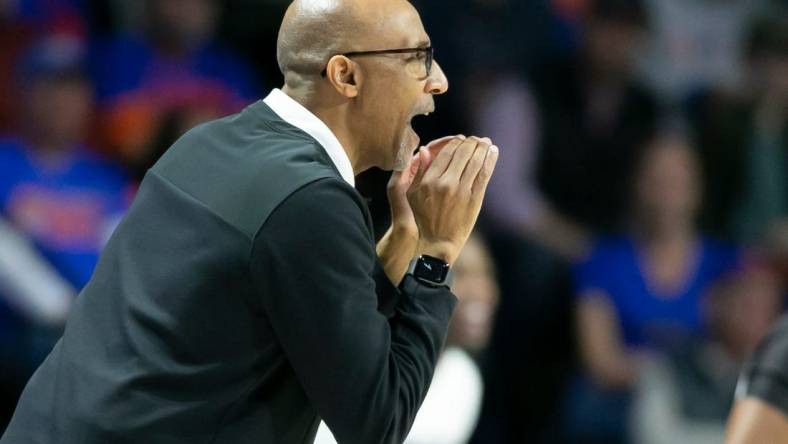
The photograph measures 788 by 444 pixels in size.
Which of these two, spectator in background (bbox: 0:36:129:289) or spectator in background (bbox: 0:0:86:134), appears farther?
spectator in background (bbox: 0:0:86:134)

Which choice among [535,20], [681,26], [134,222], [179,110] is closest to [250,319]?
[134,222]

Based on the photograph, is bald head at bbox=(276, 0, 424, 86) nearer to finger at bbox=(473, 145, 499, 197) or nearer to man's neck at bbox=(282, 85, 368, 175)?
man's neck at bbox=(282, 85, 368, 175)

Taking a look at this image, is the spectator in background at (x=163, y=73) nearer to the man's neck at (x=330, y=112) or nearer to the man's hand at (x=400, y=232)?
the man's hand at (x=400, y=232)

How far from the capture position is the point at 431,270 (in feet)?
8.13

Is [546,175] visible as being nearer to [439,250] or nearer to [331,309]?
[439,250]

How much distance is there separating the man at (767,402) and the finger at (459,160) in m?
0.94

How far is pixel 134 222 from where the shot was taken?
244 cm

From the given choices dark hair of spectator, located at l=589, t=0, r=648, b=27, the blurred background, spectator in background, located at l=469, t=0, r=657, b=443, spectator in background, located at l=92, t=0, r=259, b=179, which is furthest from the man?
dark hair of spectator, located at l=589, t=0, r=648, b=27

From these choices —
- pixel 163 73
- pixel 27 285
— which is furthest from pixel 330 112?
pixel 163 73

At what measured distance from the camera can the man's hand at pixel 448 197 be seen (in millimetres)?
2500

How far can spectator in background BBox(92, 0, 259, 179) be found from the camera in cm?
564

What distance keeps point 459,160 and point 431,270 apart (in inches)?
7.9

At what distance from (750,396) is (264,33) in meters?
3.39

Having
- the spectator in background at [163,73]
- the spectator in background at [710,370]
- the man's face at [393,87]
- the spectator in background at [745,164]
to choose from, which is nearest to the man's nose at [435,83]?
the man's face at [393,87]
